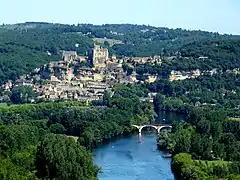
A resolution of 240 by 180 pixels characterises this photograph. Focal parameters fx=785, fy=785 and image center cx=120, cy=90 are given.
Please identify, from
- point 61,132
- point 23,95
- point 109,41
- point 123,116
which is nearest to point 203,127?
point 61,132

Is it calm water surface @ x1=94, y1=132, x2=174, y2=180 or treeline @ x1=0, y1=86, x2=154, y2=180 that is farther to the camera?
calm water surface @ x1=94, y1=132, x2=174, y2=180

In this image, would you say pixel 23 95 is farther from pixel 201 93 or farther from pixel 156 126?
pixel 156 126

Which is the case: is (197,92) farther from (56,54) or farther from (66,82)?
(56,54)

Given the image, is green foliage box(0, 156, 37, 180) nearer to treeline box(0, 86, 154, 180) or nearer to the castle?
treeline box(0, 86, 154, 180)

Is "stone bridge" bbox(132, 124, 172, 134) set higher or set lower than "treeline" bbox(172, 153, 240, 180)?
lower

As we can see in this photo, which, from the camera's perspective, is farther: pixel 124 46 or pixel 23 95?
pixel 124 46

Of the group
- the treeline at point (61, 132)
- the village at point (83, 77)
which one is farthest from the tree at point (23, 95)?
the treeline at point (61, 132)

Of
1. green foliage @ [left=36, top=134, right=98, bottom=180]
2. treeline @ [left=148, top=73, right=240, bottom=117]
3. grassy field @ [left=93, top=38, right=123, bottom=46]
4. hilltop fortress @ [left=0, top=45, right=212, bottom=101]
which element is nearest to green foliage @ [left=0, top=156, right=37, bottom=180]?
green foliage @ [left=36, top=134, right=98, bottom=180]
